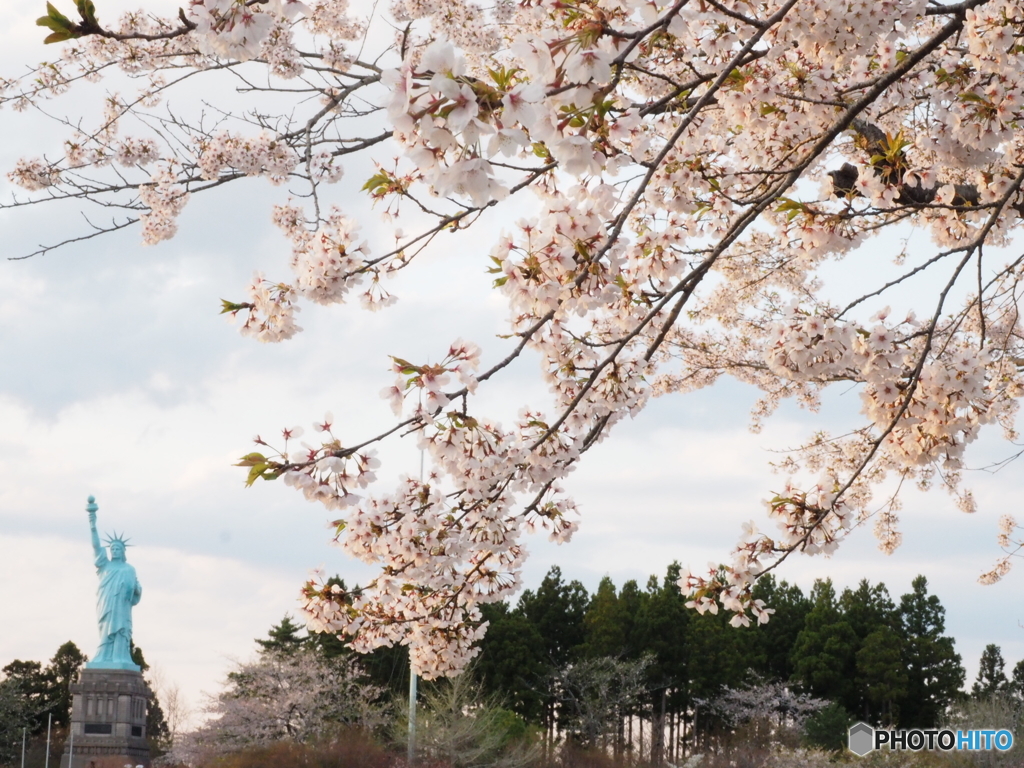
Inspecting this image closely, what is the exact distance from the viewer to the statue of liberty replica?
17.7 metres

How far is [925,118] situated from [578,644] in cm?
2289

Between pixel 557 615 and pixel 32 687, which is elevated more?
pixel 557 615

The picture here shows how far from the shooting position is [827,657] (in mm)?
26000

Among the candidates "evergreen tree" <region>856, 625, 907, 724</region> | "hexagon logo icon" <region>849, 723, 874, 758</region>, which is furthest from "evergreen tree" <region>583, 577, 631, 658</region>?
"hexagon logo icon" <region>849, 723, 874, 758</region>

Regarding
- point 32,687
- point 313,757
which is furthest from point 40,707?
point 313,757

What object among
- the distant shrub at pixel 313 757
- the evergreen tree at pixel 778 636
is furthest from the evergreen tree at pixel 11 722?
the evergreen tree at pixel 778 636

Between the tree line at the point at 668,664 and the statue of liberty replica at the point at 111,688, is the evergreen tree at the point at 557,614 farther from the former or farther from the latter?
the statue of liberty replica at the point at 111,688

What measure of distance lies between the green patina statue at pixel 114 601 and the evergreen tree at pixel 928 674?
19321 millimetres

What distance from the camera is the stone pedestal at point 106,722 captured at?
17.7m

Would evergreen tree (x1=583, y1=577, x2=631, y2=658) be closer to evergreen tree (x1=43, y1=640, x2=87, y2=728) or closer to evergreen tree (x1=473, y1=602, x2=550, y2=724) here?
evergreen tree (x1=473, y1=602, x2=550, y2=724)

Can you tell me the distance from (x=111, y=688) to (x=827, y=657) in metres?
17.8

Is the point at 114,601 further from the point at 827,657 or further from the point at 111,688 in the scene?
the point at 827,657

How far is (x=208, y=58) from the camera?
569cm

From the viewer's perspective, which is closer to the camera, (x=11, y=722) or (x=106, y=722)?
(x=106, y=722)
